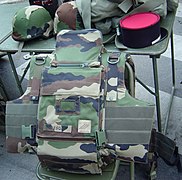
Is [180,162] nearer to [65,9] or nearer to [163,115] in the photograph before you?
[163,115]

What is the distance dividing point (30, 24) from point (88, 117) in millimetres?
641

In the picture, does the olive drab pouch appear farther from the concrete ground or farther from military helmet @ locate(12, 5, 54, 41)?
the concrete ground

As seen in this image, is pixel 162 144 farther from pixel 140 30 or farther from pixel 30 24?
pixel 30 24

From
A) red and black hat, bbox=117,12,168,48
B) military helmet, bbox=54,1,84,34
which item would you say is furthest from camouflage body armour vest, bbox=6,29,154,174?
military helmet, bbox=54,1,84,34

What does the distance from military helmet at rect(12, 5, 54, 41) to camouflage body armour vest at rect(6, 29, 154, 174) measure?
41 centimetres

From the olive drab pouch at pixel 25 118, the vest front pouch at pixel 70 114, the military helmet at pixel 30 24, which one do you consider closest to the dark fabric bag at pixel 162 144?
the vest front pouch at pixel 70 114

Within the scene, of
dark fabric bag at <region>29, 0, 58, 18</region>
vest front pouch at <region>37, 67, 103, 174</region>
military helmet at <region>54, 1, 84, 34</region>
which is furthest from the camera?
dark fabric bag at <region>29, 0, 58, 18</region>

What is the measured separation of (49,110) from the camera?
130 cm

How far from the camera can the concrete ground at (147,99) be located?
1.87 m

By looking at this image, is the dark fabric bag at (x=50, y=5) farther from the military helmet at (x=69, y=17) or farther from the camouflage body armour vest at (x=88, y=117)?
the camouflage body armour vest at (x=88, y=117)

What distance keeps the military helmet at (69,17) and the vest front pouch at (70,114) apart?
1.29 feet

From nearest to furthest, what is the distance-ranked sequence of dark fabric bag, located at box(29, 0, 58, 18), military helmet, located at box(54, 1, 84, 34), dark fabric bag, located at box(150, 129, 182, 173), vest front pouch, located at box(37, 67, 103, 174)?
1. vest front pouch, located at box(37, 67, 103, 174)
2. dark fabric bag, located at box(150, 129, 182, 173)
3. military helmet, located at box(54, 1, 84, 34)
4. dark fabric bag, located at box(29, 0, 58, 18)

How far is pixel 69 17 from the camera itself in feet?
5.39

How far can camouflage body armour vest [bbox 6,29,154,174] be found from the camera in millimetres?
1263
